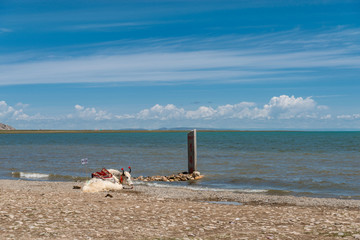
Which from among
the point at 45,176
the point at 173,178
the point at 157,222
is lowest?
the point at 45,176

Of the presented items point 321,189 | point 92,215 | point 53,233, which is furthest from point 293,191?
point 53,233

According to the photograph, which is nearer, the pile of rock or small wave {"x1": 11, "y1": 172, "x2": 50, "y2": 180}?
the pile of rock

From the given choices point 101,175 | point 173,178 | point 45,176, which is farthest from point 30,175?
point 101,175

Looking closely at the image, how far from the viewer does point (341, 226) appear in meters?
12.3

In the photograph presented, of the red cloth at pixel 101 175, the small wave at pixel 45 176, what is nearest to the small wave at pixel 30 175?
the small wave at pixel 45 176

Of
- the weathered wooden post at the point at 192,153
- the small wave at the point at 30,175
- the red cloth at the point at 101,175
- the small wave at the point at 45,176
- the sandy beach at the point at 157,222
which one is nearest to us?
the sandy beach at the point at 157,222

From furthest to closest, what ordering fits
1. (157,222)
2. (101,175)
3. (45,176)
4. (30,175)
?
(30,175)
(45,176)
(101,175)
(157,222)

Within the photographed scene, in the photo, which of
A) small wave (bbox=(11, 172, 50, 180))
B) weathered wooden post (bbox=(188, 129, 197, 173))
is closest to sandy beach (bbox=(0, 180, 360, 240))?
weathered wooden post (bbox=(188, 129, 197, 173))

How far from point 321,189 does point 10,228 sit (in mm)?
22603

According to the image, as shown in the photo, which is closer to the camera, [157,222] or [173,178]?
[157,222]

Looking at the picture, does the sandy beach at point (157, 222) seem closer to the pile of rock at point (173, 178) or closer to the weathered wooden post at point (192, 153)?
the pile of rock at point (173, 178)

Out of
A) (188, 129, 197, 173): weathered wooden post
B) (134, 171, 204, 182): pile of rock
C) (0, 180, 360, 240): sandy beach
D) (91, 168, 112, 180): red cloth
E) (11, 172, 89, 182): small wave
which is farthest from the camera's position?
(188, 129, 197, 173): weathered wooden post

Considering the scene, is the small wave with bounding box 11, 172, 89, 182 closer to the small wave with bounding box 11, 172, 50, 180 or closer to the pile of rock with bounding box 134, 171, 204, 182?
the small wave with bounding box 11, 172, 50, 180

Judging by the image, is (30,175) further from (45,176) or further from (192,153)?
(192,153)
